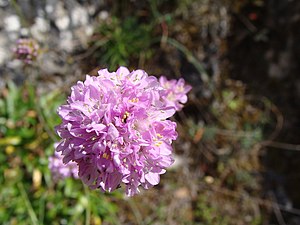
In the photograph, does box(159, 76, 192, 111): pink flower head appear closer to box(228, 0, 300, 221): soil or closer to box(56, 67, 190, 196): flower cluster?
box(56, 67, 190, 196): flower cluster

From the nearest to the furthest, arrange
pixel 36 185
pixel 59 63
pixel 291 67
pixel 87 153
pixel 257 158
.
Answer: pixel 87 153 < pixel 36 185 < pixel 59 63 < pixel 291 67 < pixel 257 158

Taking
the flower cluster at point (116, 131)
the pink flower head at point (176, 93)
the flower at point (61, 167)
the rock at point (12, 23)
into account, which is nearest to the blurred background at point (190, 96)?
the rock at point (12, 23)

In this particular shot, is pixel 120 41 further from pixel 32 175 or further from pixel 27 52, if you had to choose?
pixel 32 175

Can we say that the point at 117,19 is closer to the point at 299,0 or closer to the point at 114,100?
the point at 299,0

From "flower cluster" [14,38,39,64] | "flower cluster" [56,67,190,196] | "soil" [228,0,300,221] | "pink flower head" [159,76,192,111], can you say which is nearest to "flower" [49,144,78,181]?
"flower cluster" [14,38,39,64]

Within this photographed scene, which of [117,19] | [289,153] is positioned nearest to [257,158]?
[289,153]

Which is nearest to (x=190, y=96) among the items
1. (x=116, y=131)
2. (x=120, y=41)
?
(x=120, y=41)
